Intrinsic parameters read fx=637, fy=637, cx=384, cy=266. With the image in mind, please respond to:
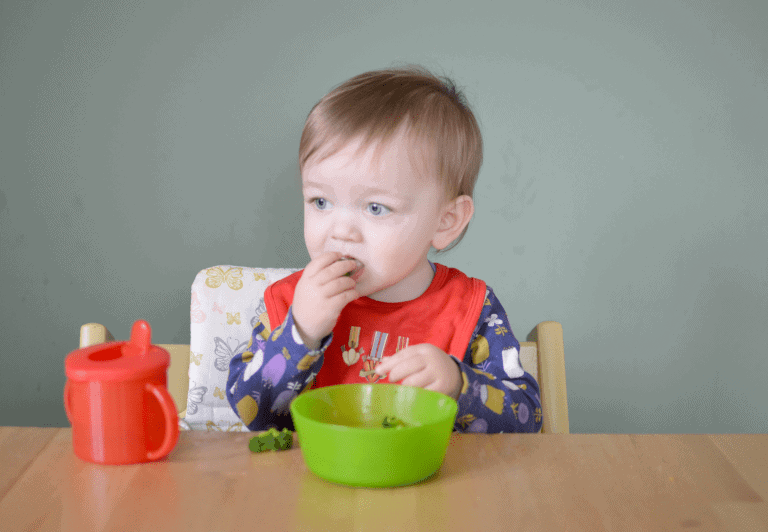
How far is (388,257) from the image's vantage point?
863 mm

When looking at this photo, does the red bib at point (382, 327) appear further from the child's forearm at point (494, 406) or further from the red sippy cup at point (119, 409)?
the red sippy cup at point (119, 409)

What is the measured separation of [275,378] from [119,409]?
0.85 ft

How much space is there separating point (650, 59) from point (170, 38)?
128cm

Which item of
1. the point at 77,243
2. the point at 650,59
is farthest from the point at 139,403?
the point at 650,59

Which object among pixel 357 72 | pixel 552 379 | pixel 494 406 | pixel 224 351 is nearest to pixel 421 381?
pixel 494 406

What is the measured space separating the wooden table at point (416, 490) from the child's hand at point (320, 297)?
0.19 m

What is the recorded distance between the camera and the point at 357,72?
1707 mm

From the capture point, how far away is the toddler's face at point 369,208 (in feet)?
2.72

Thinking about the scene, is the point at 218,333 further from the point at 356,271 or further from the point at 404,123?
the point at 404,123

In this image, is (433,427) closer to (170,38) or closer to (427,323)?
(427,323)

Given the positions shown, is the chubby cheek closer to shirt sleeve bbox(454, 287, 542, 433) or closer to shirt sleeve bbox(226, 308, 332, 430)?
shirt sleeve bbox(226, 308, 332, 430)

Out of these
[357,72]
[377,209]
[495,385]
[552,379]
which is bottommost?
[552,379]

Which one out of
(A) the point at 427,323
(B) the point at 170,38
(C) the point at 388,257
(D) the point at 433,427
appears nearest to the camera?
(D) the point at 433,427

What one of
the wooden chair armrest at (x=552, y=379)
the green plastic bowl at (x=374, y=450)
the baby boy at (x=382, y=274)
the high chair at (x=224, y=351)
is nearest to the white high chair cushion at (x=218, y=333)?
the high chair at (x=224, y=351)
